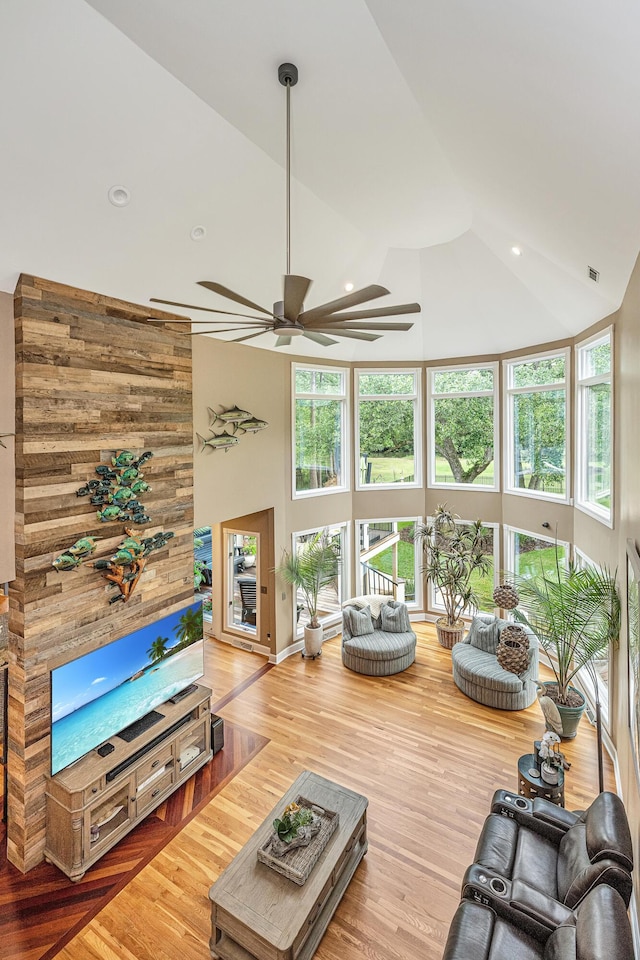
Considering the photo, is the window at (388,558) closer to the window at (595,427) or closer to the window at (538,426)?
the window at (538,426)

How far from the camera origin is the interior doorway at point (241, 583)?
7.48 metres

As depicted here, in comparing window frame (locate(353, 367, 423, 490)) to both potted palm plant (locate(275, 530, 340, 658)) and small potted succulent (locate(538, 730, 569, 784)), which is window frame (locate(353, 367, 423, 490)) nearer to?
potted palm plant (locate(275, 530, 340, 658))

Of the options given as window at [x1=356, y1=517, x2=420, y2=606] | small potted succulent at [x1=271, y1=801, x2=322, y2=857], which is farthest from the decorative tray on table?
window at [x1=356, y1=517, x2=420, y2=606]

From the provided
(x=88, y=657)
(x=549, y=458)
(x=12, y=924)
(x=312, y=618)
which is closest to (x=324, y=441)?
(x=312, y=618)

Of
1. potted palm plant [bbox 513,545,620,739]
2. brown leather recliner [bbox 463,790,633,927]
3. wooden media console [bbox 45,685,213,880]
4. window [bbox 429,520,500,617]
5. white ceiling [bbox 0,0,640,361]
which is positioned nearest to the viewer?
white ceiling [bbox 0,0,640,361]

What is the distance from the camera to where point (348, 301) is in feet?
8.27

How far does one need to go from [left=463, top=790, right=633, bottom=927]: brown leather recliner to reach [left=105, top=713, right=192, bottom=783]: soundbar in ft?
9.54

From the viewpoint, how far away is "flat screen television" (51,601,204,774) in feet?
12.7

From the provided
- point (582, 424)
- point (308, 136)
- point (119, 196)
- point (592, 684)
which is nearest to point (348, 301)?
point (308, 136)

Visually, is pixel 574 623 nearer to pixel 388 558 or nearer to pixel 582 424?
pixel 582 424

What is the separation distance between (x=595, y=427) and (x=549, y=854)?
4553 millimetres

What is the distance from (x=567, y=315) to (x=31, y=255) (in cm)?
601

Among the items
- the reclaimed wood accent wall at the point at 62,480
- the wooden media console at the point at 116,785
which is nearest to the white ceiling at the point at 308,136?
the reclaimed wood accent wall at the point at 62,480

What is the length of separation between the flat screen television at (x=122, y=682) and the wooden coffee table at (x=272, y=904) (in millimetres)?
1711
